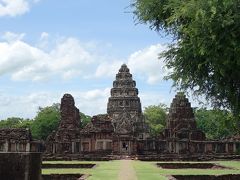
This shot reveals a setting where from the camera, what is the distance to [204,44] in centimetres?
1320

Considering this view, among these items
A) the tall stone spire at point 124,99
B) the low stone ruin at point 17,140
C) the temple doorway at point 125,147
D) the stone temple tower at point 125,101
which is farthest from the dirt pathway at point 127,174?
the tall stone spire at point 124,99

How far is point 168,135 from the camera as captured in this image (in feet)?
208

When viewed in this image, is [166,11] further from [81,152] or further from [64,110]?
[64,110]

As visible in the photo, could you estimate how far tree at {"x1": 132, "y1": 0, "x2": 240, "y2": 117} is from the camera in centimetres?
1292

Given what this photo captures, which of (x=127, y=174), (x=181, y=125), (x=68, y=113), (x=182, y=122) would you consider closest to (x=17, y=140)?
(x=68, y=113)

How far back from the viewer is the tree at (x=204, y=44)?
1292 cm

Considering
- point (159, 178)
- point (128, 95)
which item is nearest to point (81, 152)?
point (128, 95)

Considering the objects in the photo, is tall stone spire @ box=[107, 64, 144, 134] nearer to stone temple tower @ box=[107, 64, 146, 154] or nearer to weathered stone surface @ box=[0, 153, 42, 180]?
stone temple tower @ box=[107, 64, 146, 154]

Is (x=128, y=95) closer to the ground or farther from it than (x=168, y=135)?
farther from it

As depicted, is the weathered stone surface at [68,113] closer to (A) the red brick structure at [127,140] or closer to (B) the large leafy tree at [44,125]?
(A) the red brick structure at [127,140]

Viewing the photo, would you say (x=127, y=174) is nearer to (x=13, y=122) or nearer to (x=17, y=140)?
(x=17, y=140)

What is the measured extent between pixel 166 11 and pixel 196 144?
42.9m

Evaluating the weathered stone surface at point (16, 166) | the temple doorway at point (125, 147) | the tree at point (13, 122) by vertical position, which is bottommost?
the weathered stone surface at point (16, 166)

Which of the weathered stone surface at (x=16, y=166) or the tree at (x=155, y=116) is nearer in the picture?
the weathered stone surface at (x=16, y=166)
